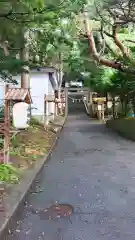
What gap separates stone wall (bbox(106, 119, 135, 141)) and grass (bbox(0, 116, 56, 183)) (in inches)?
152

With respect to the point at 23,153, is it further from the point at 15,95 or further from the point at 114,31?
the point at 114,31

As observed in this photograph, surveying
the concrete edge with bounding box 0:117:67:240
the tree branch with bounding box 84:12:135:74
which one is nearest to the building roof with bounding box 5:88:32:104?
the concrete edge with bounding box 0:117:67:240

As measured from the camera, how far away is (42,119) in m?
21.1

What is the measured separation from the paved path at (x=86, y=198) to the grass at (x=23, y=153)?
0.47m

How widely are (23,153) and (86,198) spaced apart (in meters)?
4.41

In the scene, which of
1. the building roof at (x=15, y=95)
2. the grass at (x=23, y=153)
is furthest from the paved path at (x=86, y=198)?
the building roof at (x=15, y=95)

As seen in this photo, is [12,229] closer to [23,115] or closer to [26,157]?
[23,115]

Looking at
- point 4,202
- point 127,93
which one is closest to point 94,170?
point 4,202

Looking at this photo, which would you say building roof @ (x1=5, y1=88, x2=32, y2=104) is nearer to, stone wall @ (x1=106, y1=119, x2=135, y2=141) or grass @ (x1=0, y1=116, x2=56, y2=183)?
grass @ (x1=0, y1=116, x2=56, y2=183)

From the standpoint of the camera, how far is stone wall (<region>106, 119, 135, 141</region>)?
17312 mm

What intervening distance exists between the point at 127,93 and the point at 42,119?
4.82 metres

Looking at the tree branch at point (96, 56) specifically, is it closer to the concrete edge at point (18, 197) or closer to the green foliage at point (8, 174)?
the concrete edge at point (18, 197)

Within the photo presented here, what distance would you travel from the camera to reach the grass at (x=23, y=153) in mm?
7780

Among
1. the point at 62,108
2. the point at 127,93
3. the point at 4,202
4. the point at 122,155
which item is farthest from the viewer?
the point at 62,108
